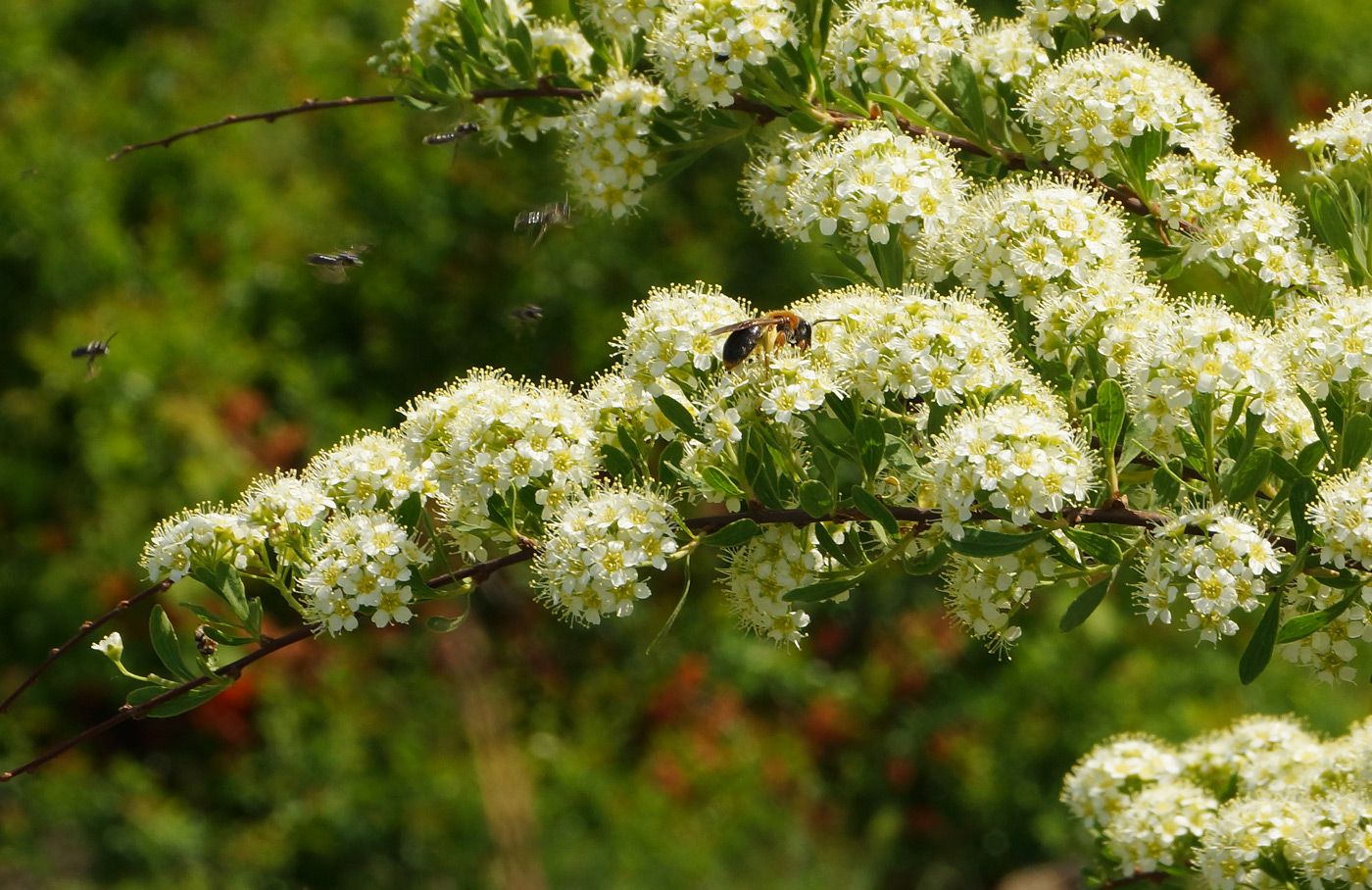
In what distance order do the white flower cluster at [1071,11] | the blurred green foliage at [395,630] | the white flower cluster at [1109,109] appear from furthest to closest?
the blurred green foliage at [395,630] < the white flower cluster at [1071,11] < the white flower cluster at [1109,109]

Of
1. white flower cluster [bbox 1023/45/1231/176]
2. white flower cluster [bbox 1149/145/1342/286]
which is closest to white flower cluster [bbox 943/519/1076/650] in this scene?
white flower cluster [bbox 1149/145/1342/286]

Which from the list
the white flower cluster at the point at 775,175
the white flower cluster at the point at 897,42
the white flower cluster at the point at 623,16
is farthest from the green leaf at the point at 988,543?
the white flower cluster at the point at 623,16

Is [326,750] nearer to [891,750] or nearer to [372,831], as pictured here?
[372,831]

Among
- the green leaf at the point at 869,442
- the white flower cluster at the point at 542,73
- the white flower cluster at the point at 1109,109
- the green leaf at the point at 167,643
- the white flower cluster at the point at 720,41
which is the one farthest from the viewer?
the white flower cluster at the point at 542,73

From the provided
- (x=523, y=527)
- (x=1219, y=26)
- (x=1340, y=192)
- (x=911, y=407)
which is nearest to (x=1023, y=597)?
(x=911, y=407)

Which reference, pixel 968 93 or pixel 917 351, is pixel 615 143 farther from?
pixel 917 351

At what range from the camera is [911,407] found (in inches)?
87.4

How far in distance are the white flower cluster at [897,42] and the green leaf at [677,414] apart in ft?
2.94

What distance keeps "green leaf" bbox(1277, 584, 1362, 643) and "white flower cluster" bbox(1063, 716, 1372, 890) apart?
16.6 inches

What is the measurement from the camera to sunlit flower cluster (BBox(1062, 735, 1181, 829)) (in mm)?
2770

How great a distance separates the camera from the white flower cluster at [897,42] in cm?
259

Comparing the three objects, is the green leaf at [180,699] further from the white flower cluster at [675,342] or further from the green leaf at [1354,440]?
the green leaf at [1354,440]

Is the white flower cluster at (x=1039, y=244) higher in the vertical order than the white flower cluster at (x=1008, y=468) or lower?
higher

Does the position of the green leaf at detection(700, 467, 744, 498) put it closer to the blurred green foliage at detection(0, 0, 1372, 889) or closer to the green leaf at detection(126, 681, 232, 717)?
the green leaf at detection(126, 681, 232, 717)
